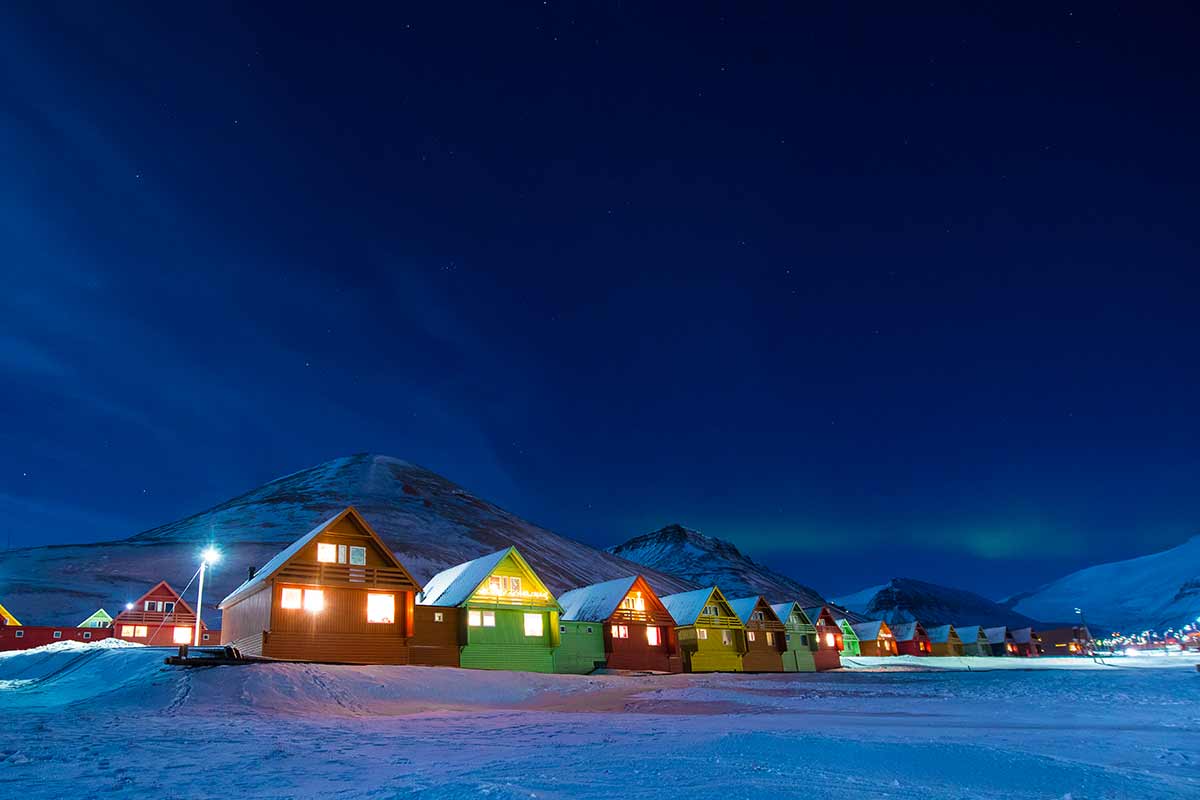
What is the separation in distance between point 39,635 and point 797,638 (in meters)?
83.1

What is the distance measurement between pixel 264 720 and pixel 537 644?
31.4 metres

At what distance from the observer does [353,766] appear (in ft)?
42.5

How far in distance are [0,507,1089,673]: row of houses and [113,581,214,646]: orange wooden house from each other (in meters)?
0.11

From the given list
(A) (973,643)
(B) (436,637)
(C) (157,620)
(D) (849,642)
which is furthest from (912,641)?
(C) (157,620)

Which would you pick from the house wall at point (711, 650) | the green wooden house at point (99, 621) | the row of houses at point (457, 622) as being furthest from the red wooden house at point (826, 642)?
the green wooden house at point (99, 621)

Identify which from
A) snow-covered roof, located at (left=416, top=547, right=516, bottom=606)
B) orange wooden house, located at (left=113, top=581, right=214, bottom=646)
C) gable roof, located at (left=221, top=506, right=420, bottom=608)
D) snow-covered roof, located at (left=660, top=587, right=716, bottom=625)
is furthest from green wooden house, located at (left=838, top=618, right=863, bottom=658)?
orange wooden house, located at (left=113, top=581, right=214, bottom=646)

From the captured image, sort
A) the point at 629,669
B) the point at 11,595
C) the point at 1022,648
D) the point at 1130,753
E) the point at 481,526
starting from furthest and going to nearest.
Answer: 1. the point at 481,526
2. the point at 1022,648
3. the point at 11,595
4. the point at 629,669
5. the point at 1130,753

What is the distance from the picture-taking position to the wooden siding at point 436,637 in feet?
150

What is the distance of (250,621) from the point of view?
4116 cm

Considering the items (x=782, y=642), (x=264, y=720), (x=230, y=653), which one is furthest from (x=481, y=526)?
(x=264, y=720)

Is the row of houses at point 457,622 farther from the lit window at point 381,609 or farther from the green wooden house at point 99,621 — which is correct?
the green wooden house at point 99,621

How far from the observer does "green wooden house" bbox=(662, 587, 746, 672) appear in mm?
65062

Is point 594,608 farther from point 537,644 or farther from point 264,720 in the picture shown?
point 264,720

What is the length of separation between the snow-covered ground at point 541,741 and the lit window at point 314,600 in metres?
8.75
